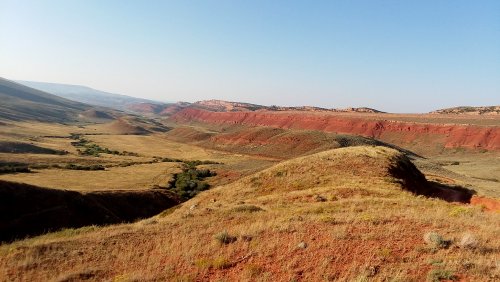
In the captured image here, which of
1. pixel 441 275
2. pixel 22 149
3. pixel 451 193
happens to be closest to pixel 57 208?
pixel 441 275

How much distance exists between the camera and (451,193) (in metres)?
34.8

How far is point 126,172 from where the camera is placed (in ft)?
228

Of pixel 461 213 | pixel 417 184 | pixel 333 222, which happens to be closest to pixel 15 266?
pixel 333 222

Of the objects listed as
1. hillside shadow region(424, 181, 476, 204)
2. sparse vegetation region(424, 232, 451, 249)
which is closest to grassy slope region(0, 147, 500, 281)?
sparse vegetation region(424, 232, 451, 249)

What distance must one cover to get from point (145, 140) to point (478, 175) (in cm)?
10938

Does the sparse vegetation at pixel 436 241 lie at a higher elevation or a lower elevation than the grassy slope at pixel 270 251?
higher

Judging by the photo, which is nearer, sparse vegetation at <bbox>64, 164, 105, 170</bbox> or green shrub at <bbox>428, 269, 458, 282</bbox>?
green shrub at <bbox>428, 269, 458, 282</bbox>

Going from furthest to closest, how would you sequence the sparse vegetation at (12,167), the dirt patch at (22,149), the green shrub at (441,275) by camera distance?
1. the dirt patch at (22,149)
2. the sparse vegetation at (12,167)
3. the green shrub at (441,275)

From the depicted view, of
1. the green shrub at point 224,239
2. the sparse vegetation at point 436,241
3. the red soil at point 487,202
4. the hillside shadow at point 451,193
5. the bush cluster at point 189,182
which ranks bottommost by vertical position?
the bush cluster at point 189,182

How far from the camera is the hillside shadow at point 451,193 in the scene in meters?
32.7

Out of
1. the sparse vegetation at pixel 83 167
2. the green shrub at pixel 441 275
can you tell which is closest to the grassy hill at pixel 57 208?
the green shrub at pixel 441 275

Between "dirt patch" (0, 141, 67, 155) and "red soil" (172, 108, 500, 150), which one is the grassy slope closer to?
"dirt patch" (0, 141, 67, 155)

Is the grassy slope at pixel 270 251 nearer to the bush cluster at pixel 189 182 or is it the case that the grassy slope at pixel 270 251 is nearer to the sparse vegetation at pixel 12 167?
the bush cluster at pixel 189 182

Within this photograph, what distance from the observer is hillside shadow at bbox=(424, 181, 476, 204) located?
32.7 metres
